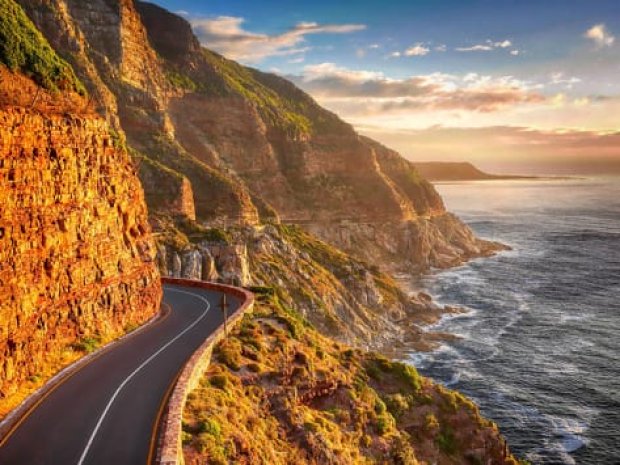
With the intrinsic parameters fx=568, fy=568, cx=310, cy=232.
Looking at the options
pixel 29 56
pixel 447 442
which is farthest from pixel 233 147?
pixel 447 442

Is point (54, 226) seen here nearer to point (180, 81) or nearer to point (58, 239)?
point (58, 239)

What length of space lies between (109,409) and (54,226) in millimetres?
10959

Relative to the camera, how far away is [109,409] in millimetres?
25547

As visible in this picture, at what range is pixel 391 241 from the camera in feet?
487

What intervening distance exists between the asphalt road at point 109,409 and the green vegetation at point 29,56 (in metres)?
16.9

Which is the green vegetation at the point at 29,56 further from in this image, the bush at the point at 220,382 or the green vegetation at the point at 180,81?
the green vegetation at the point at 180,81

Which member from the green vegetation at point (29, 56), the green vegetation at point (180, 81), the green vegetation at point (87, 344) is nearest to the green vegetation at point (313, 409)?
the green vegetation at point (87, 344)

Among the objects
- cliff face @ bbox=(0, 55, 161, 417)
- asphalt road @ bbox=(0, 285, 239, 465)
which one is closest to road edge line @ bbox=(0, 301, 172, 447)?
asphalt road @ bbox=(0, 285, 239, 465)

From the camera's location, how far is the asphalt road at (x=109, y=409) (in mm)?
21562

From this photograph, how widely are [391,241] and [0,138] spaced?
417ft

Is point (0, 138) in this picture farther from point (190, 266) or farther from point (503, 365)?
point (503, 365)

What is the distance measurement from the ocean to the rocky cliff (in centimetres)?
3906

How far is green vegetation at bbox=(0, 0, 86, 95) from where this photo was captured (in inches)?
1251

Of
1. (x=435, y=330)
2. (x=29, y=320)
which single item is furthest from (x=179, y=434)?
(x=435, y=330)
